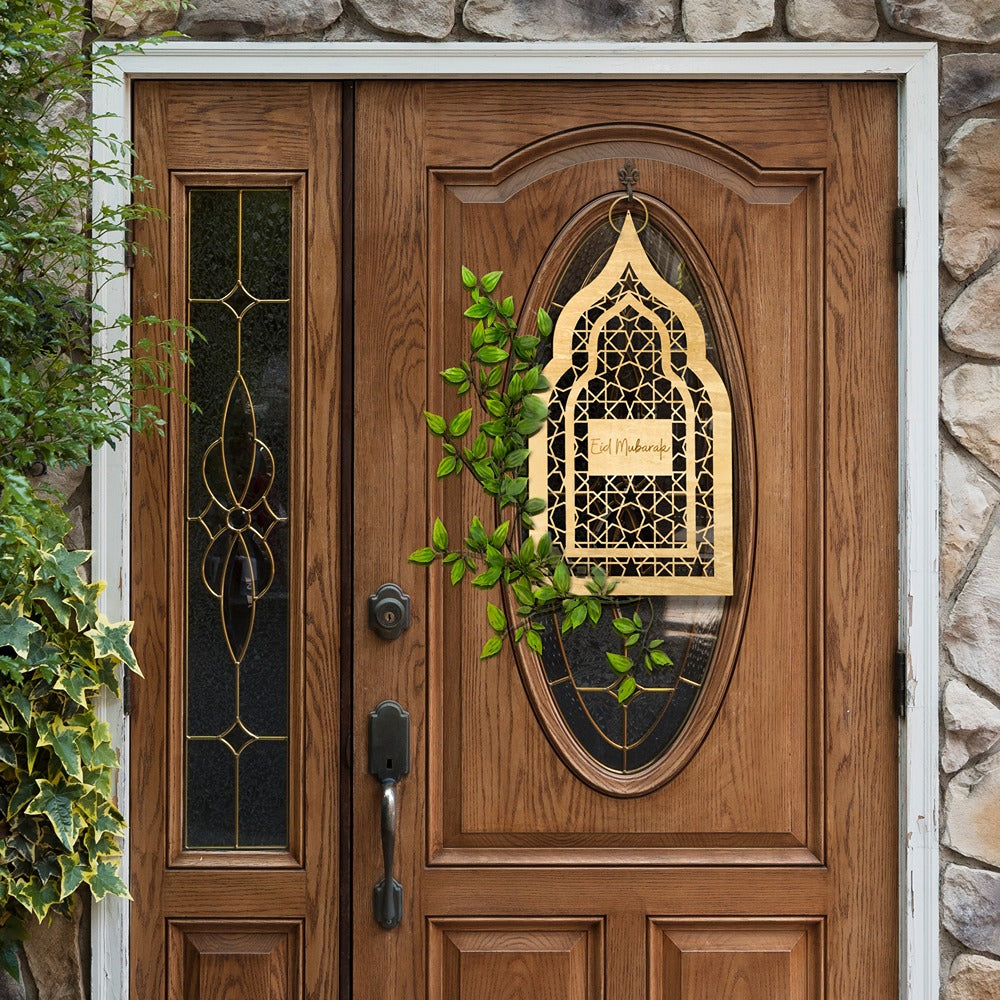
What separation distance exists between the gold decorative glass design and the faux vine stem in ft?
0.10

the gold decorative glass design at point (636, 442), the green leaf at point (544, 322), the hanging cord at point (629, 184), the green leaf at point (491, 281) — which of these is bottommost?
the gold decorative glass design at point (636, 442)

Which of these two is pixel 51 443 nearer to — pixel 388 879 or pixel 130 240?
pixel 130 240

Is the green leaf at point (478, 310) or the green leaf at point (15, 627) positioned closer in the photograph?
the green leaf at point (15, 627)

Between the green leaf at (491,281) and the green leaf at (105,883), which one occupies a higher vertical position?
the green leaf at (491,281)

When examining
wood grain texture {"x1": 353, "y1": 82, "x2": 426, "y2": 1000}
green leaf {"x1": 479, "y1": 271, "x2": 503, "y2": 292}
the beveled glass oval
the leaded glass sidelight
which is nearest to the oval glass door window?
the beveled glass oval

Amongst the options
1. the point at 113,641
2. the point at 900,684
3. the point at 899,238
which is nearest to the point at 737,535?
the point at 900,684

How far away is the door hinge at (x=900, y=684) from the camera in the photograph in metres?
1.79

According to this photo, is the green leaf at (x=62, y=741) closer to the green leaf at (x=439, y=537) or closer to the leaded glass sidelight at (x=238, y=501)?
the leaded glass sidelight at (x=238, y=501)

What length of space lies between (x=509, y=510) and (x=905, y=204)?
95 centimetres

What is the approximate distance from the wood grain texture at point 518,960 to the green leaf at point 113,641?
0.76 metres

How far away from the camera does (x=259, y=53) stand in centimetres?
176

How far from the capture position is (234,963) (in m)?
1.79

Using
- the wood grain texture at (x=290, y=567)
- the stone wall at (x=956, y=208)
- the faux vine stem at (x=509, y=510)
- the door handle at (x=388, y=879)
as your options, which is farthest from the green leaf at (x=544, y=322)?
the door handle at (x=388, y=879)

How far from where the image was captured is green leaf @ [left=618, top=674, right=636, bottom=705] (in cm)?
182
